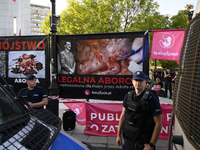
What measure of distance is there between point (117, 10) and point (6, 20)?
1616 centimetres

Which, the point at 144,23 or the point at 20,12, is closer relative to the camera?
the point at 144,23

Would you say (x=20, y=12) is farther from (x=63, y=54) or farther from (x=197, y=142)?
(x=197, y=142)

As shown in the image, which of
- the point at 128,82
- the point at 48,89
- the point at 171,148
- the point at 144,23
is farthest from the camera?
the point at 144,23

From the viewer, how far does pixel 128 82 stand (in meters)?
5.97

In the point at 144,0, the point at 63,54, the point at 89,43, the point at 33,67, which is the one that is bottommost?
the point at 33,67

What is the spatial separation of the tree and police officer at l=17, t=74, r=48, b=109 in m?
15.6

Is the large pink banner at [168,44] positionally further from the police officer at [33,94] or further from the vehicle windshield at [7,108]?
the vehicle windshield at [7,108]

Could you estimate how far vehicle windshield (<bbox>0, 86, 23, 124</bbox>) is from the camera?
6.52ft

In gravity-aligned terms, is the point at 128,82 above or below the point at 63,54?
below

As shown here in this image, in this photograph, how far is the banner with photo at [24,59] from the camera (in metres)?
6.44

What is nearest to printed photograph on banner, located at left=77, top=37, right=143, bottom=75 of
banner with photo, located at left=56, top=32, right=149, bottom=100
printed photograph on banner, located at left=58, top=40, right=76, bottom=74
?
banner with photo, located at left=56, top=32, right=149, bottom=100

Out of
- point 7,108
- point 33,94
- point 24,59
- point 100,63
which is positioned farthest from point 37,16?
point 7,108

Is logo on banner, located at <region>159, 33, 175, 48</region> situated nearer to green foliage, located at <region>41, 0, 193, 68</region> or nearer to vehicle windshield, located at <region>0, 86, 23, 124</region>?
vehicle windshield, located at <region>0, 86, 23, 124</region>

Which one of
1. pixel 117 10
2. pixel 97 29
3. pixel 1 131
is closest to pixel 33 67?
pixel 1 131
